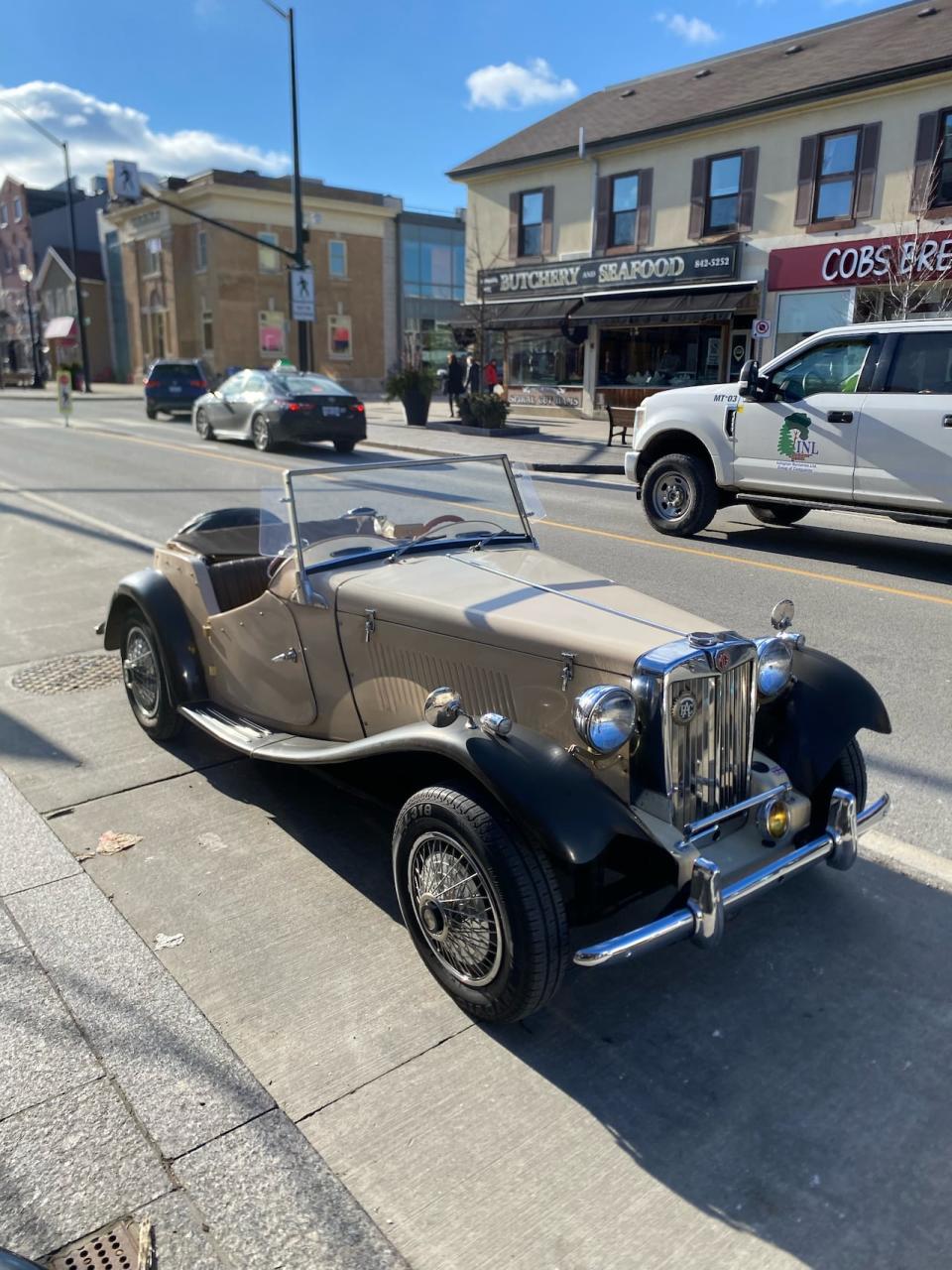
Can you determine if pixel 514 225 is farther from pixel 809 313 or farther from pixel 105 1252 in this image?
pixel 105 1252

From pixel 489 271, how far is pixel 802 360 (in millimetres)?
20249

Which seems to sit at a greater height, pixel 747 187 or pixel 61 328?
pixel 747 187

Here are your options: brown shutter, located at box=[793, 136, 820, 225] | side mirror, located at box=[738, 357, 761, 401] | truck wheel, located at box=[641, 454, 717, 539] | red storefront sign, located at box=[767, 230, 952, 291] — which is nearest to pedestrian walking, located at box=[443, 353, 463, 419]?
red storefront sign, located at box=[767, 230, 952, 291]

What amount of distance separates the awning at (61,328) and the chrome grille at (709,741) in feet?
195

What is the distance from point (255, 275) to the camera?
43031 mm

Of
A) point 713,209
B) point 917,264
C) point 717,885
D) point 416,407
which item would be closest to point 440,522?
point 717,885

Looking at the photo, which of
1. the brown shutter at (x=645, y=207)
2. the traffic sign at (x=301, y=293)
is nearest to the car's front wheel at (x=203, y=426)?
the traffic sign at (x=301, y=293)

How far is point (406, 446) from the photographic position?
62.0 feet

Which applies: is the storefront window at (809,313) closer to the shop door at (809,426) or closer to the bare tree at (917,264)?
the bare tree at (917,264)

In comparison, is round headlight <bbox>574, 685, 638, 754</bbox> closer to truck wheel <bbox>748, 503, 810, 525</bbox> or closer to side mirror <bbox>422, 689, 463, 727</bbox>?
side mirror <bbox>422, 689, 463, 727</bbox>

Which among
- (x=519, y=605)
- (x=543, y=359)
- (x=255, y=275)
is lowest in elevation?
(x=519, y=605)

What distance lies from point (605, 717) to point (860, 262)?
20694mm

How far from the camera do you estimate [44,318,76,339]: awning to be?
54.6m

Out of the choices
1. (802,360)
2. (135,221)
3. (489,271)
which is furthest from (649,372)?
(135,221)
